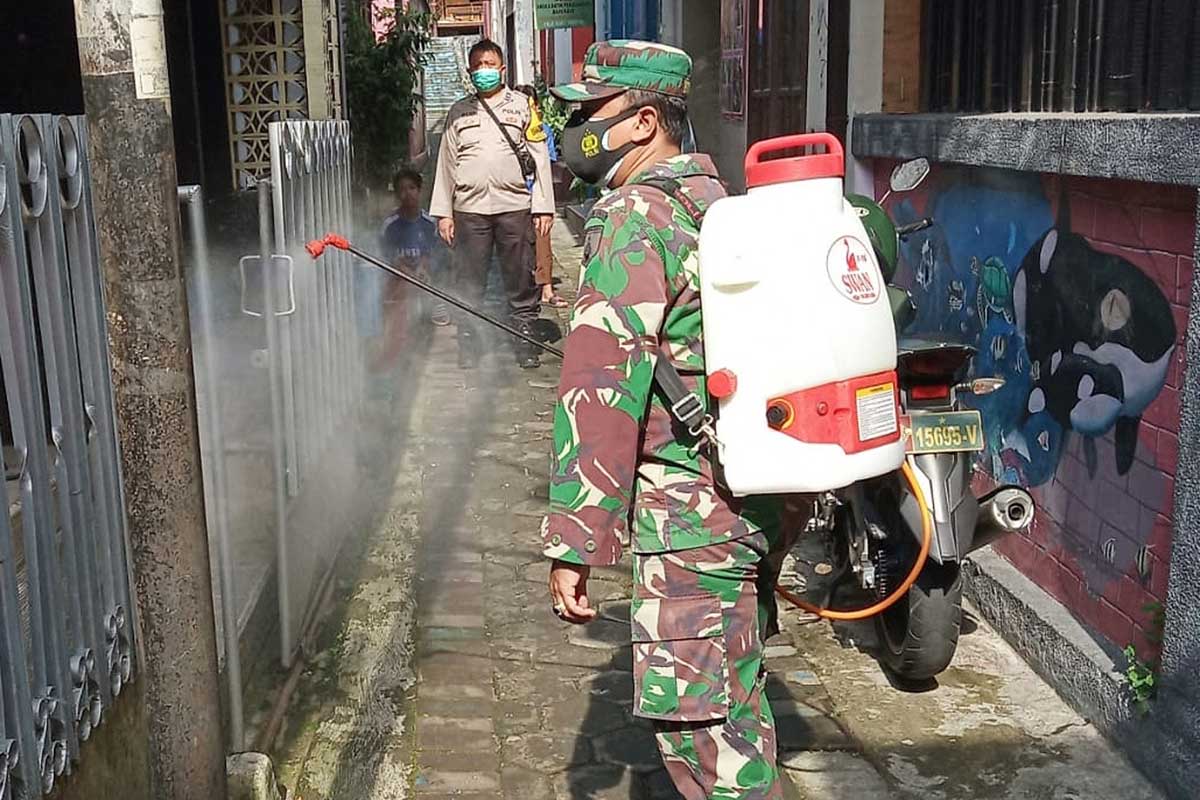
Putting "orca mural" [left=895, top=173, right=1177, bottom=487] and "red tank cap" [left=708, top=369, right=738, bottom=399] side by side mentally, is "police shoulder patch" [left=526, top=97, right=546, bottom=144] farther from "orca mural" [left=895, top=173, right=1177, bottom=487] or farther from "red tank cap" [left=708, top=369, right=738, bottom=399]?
"red tank cap" [left=708, top=369, right=738, bottom=399]

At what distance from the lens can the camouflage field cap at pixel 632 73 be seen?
8.93ft

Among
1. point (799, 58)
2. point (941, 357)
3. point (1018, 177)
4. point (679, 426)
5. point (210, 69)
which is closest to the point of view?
point (679, 426)

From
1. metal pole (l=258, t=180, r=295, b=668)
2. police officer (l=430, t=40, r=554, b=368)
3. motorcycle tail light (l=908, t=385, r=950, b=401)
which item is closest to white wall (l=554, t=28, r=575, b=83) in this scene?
police officer (l=430, t=40, r=554, b=368)

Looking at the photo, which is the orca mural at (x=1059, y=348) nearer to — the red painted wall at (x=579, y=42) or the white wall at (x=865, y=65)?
the white wall at (x=865, y=65)

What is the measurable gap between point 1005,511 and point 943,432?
1.01 feet

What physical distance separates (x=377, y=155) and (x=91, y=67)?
1004 cm

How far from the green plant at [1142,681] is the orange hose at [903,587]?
0.62m

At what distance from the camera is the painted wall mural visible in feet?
11.0

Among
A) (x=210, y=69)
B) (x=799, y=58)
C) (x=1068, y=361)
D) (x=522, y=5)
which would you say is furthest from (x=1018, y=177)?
(x=522, y=5)

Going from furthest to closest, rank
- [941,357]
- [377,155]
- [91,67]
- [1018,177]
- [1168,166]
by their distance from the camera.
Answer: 1. [377,155]
2. [1018,177]
3. [941,357]
4. [1168,166]
5. [91,67]

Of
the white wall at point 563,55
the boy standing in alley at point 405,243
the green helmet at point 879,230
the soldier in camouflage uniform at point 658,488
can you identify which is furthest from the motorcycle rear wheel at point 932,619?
the white wall at point 563,55

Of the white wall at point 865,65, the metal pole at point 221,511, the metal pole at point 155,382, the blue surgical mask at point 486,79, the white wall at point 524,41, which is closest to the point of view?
the metal pole at point 155,382

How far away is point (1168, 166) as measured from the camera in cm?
318

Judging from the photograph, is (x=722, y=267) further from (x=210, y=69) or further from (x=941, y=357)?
(x=210, y=69)
